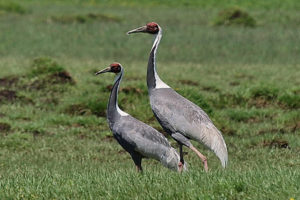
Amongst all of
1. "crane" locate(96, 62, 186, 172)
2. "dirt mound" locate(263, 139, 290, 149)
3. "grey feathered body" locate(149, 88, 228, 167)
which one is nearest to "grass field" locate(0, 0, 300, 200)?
"dirt mound" locate(263, 139, 290, 149)

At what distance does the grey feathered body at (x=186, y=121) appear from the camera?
8.29m

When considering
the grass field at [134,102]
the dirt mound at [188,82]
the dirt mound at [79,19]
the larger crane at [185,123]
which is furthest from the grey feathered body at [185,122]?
the dirt mound at [79,19]

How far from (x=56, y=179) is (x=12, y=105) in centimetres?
686

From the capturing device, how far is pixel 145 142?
8.29 meters

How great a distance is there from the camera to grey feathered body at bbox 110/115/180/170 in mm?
8289

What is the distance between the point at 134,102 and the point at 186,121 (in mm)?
5070

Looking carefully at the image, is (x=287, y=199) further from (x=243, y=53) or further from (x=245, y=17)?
(x=245, y=17)

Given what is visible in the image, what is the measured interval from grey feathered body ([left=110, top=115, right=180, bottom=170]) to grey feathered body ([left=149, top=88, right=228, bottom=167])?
26cm

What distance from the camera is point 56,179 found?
7262mm

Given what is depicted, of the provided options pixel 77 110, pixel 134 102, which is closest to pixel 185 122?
pixel 134 102

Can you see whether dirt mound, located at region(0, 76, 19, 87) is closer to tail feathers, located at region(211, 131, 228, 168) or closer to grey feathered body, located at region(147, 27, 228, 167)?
grey feathered body, located at region(147, 27, 228, 167)

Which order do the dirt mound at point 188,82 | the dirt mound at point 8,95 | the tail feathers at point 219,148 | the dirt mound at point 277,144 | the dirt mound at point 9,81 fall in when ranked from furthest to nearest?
the dirt mound at point 188,82
the dirt mound at point 9,81
the dirt mound at point 8,95
the dirt mound at point 277,144
the tail feathers at point 219,148

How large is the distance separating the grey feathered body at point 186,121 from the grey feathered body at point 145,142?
0.84 feet

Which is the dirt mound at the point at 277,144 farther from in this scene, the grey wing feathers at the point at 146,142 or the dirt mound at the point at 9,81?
the dirt mound at the point at 9,81
